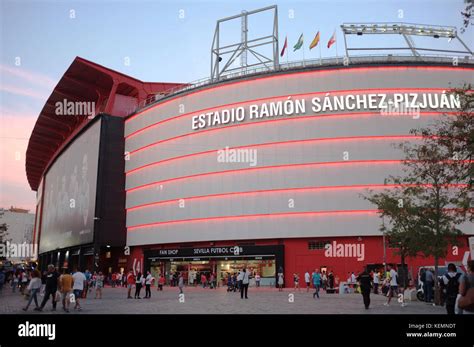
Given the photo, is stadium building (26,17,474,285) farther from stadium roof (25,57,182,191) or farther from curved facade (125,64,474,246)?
stadium roof (25,57,182,191)

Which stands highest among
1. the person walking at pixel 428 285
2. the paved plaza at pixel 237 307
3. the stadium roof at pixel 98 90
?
the stadium roof at pixel 98 90

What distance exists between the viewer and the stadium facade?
1716 inches

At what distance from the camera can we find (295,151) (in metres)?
45.3

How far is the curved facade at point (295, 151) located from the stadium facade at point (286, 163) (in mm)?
96

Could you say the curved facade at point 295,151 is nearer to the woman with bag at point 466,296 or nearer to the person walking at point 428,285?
the person walking at point 428,285

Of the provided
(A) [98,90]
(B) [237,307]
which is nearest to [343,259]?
(B) [237,307]

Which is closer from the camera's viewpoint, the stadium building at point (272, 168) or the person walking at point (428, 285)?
the person walking at point (428, 285)

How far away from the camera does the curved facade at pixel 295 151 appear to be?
1721 inches

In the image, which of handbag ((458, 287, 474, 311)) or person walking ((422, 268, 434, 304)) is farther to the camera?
person walking ((422, 268, 434, 304))

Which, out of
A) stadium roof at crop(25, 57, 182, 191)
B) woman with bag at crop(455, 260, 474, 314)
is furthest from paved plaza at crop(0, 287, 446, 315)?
stadium roof at crop(25, 57, 182, 191)

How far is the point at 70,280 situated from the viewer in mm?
19453

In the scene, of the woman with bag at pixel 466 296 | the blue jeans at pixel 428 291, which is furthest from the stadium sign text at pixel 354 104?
the woman with bag at pixel 466 296

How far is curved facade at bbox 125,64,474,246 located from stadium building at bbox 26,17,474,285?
0.33 ft

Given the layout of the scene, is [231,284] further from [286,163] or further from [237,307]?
[237,307]
